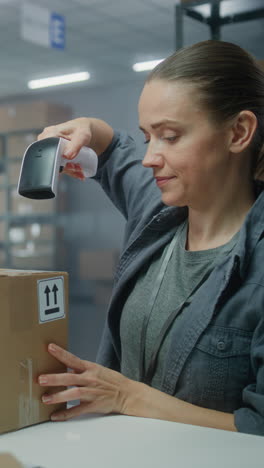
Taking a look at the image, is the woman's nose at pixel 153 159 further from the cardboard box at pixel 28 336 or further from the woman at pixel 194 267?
the cardboard box at pixel 28 336

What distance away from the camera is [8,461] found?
2.21 feet

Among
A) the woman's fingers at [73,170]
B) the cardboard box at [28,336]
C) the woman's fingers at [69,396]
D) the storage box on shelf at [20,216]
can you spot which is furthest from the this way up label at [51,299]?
the storage box on shelf at [20,216]

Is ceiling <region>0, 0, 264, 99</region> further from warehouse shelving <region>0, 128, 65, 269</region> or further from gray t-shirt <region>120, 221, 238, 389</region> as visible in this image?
gray t-shirt <region>120, 221, 238, 389</region>

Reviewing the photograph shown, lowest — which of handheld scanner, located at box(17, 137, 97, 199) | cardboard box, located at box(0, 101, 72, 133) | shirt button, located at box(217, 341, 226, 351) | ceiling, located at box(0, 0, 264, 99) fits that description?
shirt button, located at box(217, 341, 226, 351)

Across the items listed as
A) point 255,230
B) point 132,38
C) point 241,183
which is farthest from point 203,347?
point 132,38

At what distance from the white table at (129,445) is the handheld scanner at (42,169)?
0.36 meters

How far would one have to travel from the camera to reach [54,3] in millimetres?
2941

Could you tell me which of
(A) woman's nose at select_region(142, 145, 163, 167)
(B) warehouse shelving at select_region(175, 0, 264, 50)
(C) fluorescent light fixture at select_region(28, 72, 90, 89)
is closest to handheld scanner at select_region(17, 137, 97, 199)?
(A) woman's nose at select_region(142, 145, 163, 167)

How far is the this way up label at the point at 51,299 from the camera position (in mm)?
802

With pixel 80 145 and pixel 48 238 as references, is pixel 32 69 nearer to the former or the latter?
pixel 48 238

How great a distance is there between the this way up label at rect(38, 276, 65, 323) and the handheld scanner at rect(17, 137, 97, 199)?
169 mm

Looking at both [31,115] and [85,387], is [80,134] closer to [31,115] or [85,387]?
A: [85,387]

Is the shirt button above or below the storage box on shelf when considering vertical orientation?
below

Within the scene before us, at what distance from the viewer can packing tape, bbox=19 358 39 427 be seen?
78cm
